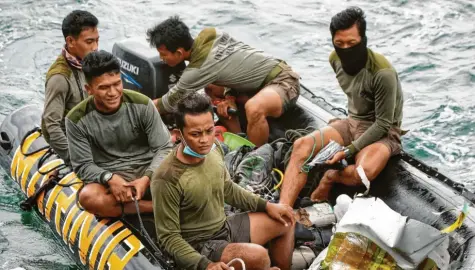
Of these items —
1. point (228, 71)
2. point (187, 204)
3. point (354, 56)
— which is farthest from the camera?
point (228, 71)

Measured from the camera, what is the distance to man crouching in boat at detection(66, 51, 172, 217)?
5438 millimetres

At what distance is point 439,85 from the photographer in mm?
10383

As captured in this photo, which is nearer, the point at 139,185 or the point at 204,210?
the point at 204,210

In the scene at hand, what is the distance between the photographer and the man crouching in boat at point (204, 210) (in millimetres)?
4789

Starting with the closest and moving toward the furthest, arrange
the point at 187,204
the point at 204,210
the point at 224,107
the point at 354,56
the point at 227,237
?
the point at 187,204
the point at 204,210
the point at 227,237
the point at 354,56
the point at 224,107

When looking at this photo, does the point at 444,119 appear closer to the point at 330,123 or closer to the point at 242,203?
the point at 330,123

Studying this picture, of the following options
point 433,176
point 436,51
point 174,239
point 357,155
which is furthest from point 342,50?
point 436,51

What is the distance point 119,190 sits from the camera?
5.50m

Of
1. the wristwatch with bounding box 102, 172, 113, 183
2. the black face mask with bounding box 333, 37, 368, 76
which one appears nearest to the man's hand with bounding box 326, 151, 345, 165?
the black face mask with bounding box 333, 37, 368, 76

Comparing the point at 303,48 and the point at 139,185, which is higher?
the point at 139,185

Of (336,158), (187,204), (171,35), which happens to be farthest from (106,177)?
(336,158)

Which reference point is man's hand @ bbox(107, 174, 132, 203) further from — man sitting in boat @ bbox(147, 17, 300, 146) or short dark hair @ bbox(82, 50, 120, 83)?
man sitting in boat @ bbox(147, 17, 300, 146)

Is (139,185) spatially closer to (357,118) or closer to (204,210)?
(204,210)

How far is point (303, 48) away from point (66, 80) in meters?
6.32
